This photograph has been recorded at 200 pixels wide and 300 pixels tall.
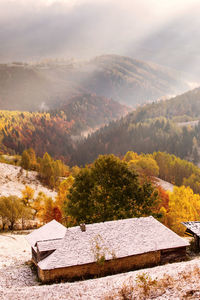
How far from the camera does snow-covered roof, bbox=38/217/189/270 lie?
27406 mm

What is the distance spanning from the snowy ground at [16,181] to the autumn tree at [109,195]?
66.2 m

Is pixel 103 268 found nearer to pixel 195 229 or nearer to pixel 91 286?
pixel 91 286

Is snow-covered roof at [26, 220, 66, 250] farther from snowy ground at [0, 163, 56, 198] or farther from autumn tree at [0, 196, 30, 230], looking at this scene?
snowy ground at [0, 163, 56, 198]

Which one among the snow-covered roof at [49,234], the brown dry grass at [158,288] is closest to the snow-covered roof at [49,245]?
the snow-covered roof at [49,234]

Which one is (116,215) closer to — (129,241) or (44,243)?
(129,241)

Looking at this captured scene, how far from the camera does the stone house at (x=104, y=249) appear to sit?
2703 centimetres

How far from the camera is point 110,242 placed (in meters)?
29.2

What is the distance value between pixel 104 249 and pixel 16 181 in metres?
103

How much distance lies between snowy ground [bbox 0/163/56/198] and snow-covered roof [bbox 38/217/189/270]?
258ft

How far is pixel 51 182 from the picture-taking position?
447ft

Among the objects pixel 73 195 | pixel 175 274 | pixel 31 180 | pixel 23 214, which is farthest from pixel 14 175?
pixel 175 274

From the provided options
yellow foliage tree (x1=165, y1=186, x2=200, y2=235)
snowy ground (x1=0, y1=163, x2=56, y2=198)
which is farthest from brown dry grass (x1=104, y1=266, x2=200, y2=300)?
snowy ground (x1=0, y1=163, x2=56, y2=198)

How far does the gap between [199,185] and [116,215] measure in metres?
104

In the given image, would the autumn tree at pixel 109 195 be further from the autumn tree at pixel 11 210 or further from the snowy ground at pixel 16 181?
the snowy ground at pixel 16 181
